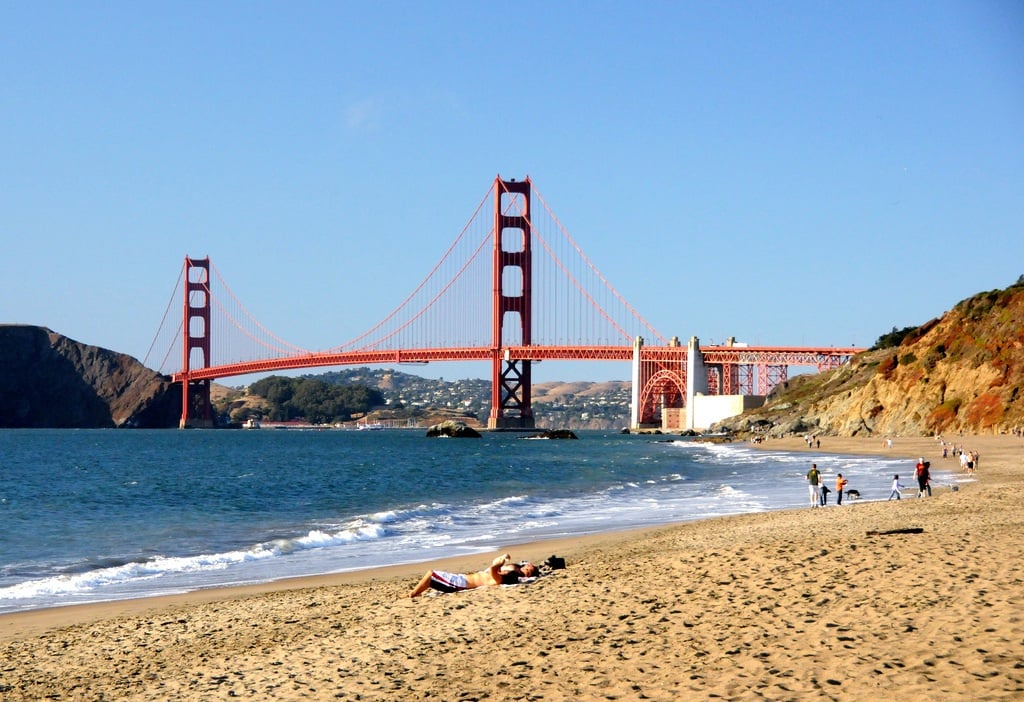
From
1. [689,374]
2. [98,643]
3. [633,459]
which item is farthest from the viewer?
[689,374]

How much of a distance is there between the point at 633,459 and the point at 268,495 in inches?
898

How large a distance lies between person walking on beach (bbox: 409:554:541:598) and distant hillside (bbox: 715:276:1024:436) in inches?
1411

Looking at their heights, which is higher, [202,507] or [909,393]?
[909,393]

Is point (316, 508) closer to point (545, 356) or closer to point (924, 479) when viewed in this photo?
point (924, 479)

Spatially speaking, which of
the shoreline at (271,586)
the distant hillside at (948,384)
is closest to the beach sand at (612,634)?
the shoreline at (271,586)

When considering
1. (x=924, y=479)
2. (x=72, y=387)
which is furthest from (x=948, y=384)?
(x=72, y=387)

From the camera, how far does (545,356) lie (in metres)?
84.7

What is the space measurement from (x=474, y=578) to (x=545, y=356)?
73.7 m

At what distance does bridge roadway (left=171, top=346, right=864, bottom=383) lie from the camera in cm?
8331

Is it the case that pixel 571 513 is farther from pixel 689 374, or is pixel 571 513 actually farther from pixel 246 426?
pixel 246 426

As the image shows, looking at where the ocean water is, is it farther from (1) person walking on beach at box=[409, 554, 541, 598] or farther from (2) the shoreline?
(1) person walking on beach at box=[409, 554, 541, 598]

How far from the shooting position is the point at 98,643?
946 cm

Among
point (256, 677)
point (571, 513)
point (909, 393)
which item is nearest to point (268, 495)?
point (571, 513)

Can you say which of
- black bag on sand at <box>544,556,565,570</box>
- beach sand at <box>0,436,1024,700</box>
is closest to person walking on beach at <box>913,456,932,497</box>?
beach sand at <box>0,436,1024,700</box>
